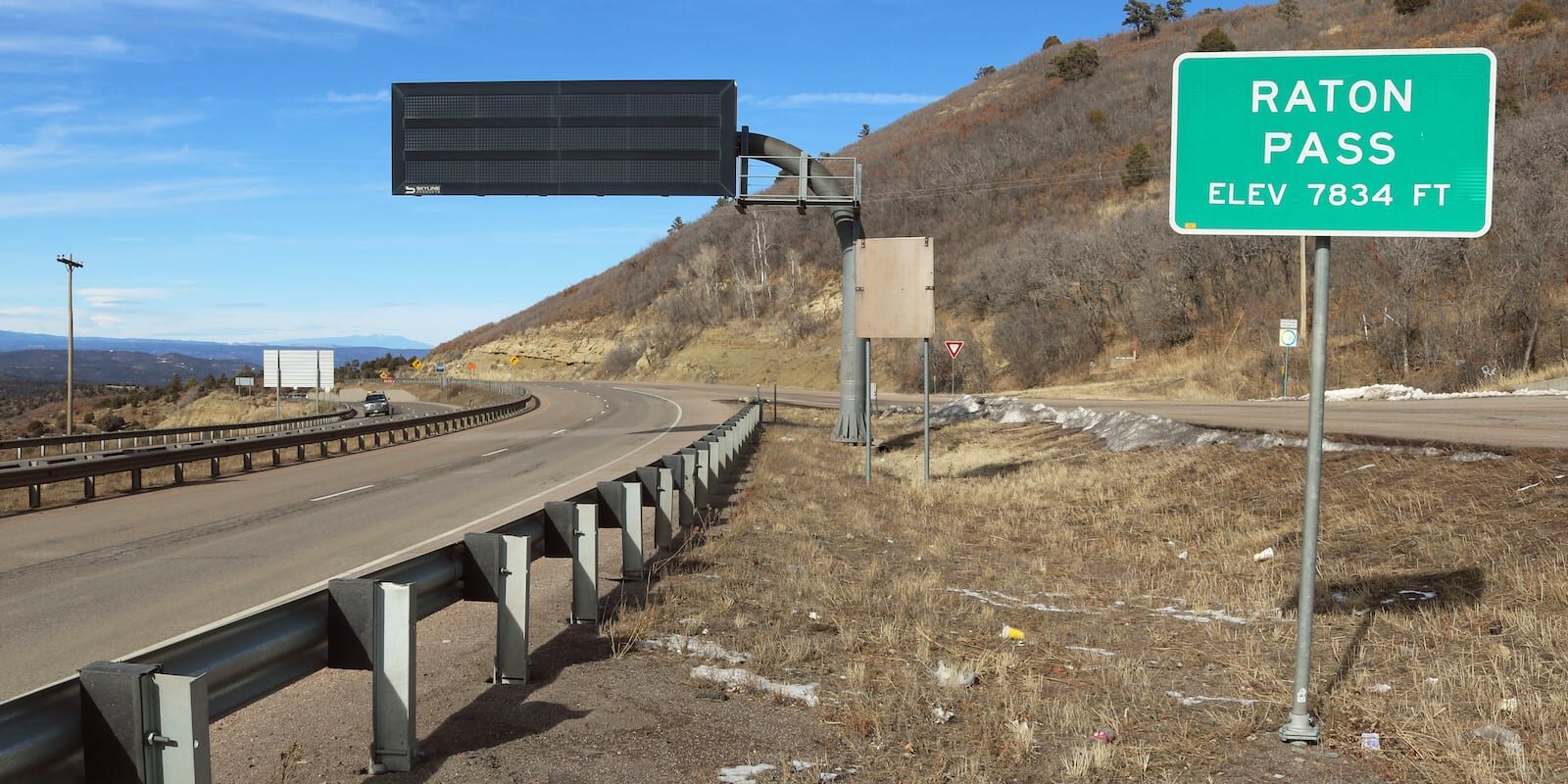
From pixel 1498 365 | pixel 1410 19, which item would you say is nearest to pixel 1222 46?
pixel 1410 19

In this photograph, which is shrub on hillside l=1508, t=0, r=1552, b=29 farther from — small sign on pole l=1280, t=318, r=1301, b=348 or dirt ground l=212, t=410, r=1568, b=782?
dirt ground l=212, t=410, r=1568, b=782

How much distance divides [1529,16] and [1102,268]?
3436 centimetres

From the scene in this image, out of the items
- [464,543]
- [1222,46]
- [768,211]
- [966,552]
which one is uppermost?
[1222,46]

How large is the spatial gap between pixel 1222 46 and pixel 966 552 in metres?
78.4

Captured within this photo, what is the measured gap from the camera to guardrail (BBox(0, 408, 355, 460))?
27.0 metres

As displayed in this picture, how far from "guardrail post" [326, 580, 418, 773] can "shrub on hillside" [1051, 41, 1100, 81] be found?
9798 centimetres

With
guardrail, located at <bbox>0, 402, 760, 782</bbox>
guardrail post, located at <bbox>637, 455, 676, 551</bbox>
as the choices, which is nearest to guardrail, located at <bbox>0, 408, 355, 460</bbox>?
guardrail post, located at <bbox>637, 455, 676, 551</bbox>

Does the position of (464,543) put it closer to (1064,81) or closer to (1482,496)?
(1482,496)

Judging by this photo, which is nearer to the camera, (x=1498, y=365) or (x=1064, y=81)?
(x=1498, y=365)

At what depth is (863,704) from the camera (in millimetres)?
5812

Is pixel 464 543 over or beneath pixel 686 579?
over

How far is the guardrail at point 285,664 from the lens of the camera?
338 centimetres

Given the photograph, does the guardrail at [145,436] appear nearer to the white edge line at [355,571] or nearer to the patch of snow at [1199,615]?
the white edge line at [355,571]

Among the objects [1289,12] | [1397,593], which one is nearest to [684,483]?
[1397,593]
